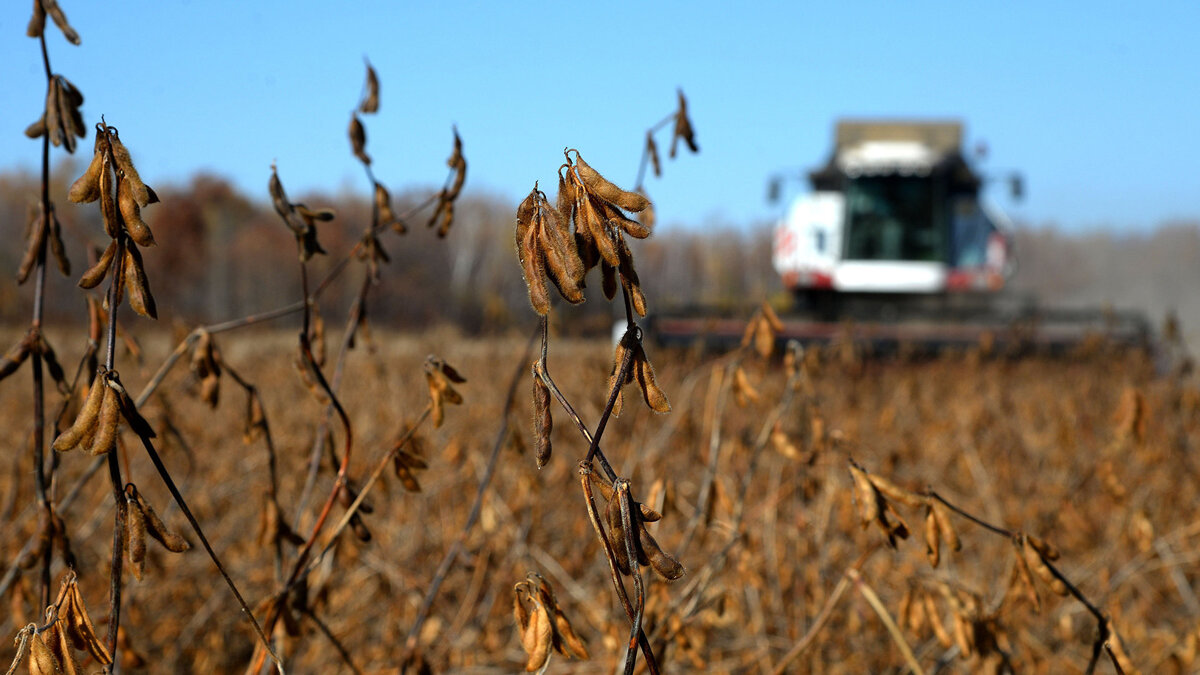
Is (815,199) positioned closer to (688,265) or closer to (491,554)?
(491,554)

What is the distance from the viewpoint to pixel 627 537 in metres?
0.83

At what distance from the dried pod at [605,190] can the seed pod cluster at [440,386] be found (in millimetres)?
640

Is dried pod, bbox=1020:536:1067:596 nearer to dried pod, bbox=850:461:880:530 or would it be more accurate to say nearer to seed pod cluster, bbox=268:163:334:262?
dried pod, bbox=850:461:880:530

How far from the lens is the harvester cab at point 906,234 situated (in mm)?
13414

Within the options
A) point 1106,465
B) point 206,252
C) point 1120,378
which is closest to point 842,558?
point 1106,465

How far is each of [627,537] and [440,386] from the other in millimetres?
680

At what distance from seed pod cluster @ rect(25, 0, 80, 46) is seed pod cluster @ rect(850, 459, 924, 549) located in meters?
1.21

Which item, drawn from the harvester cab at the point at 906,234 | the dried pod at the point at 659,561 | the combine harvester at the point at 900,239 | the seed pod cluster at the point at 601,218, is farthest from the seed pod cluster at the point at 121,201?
the harvester cab at the point at 906,234

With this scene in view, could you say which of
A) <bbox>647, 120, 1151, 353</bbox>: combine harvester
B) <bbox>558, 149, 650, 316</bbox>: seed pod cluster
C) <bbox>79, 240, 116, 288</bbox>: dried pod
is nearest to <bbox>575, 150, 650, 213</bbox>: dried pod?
<bbox>558, 149, 650, 316</bbox>: seed pod cluster

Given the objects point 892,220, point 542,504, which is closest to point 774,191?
point 892,220

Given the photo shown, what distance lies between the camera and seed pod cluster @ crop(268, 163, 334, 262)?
151 centimetres

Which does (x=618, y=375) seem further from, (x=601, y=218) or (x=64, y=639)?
(x=64, y=639)

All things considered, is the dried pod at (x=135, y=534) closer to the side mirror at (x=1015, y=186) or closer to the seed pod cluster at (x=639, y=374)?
the seed pod cluster at (x=639, y=374)

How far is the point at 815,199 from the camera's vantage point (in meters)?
14.5
